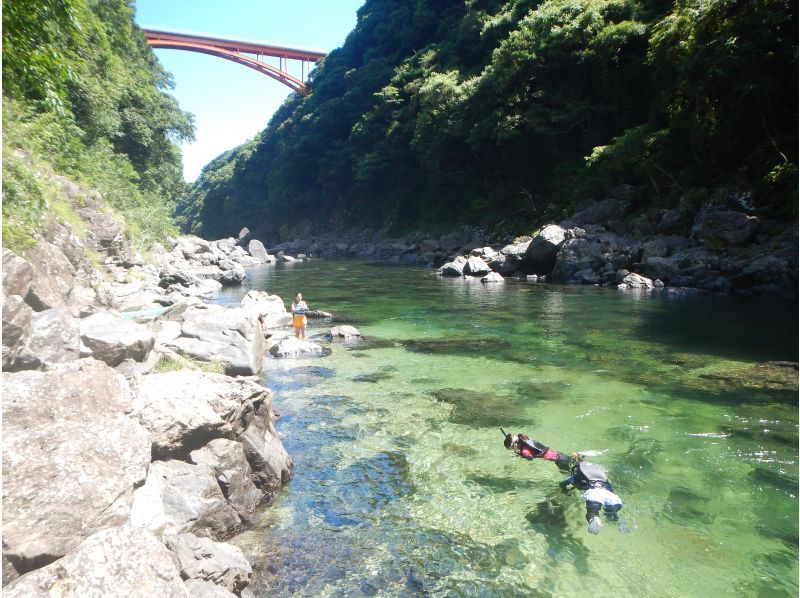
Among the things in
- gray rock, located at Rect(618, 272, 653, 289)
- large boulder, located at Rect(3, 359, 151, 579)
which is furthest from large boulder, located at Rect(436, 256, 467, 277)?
large boulder, located at Rect(3, 359, 151, 579)

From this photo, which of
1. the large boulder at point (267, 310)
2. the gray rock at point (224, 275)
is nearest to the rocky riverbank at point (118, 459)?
the large boulder at point (267, 310)

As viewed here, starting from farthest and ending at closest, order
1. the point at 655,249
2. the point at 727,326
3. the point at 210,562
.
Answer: the point at 655,249 < the point at 727,326 < the point at 210,562

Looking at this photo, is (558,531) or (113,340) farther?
(113,340)

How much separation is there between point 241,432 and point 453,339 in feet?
27.7

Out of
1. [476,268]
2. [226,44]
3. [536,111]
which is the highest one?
[226,44]

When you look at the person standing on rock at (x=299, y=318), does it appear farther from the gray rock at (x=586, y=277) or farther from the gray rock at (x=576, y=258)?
the gray rock at (x=576, y=258)

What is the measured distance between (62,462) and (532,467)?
4.96 m

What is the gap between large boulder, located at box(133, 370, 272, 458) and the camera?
16.3 ft

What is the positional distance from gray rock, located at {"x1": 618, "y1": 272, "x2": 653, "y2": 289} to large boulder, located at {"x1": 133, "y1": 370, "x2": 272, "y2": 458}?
19.7 m

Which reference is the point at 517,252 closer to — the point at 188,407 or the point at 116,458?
the point at 188,407

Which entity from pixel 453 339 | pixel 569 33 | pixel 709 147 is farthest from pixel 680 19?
pixel 453 339

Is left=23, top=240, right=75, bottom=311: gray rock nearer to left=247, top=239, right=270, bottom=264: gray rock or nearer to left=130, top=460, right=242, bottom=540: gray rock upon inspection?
left=130, top=460, right=242, bottom=540: gray rock

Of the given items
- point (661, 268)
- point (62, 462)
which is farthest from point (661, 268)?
point (62, 462)

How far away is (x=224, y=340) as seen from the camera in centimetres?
997
